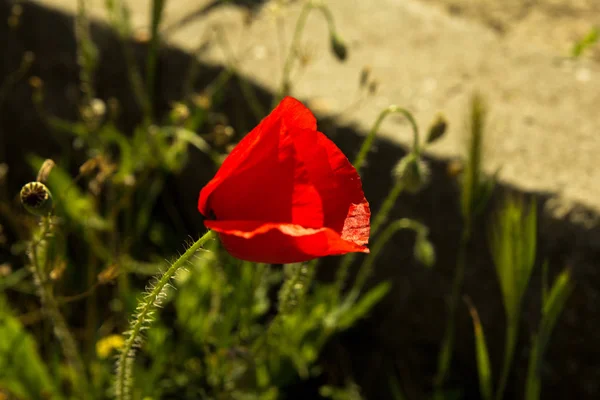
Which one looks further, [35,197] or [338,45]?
[338,45]

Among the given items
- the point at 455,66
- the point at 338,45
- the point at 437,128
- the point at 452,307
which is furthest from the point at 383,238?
the point at 455,66

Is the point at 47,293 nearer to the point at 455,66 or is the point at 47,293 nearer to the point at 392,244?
the point at 392,244

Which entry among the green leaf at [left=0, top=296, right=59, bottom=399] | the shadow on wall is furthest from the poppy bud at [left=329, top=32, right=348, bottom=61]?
the green leaf at [left=0, top=296, right=59, bottom=399]

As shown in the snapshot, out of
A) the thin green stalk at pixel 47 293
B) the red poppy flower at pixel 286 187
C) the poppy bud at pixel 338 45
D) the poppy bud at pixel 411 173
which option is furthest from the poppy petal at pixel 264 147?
the poppy bud at pixel 338 45

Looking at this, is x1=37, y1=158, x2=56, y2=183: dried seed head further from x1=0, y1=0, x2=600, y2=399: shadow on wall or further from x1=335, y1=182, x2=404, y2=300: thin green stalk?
x1=0, y1=0, x2=600, y2=399: shadow on wall

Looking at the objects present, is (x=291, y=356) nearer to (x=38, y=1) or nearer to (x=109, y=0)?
(x=109, y=0)

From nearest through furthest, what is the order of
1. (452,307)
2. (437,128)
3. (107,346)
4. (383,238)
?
(437,128) < (452,307) < (383,238) < (107,346)
